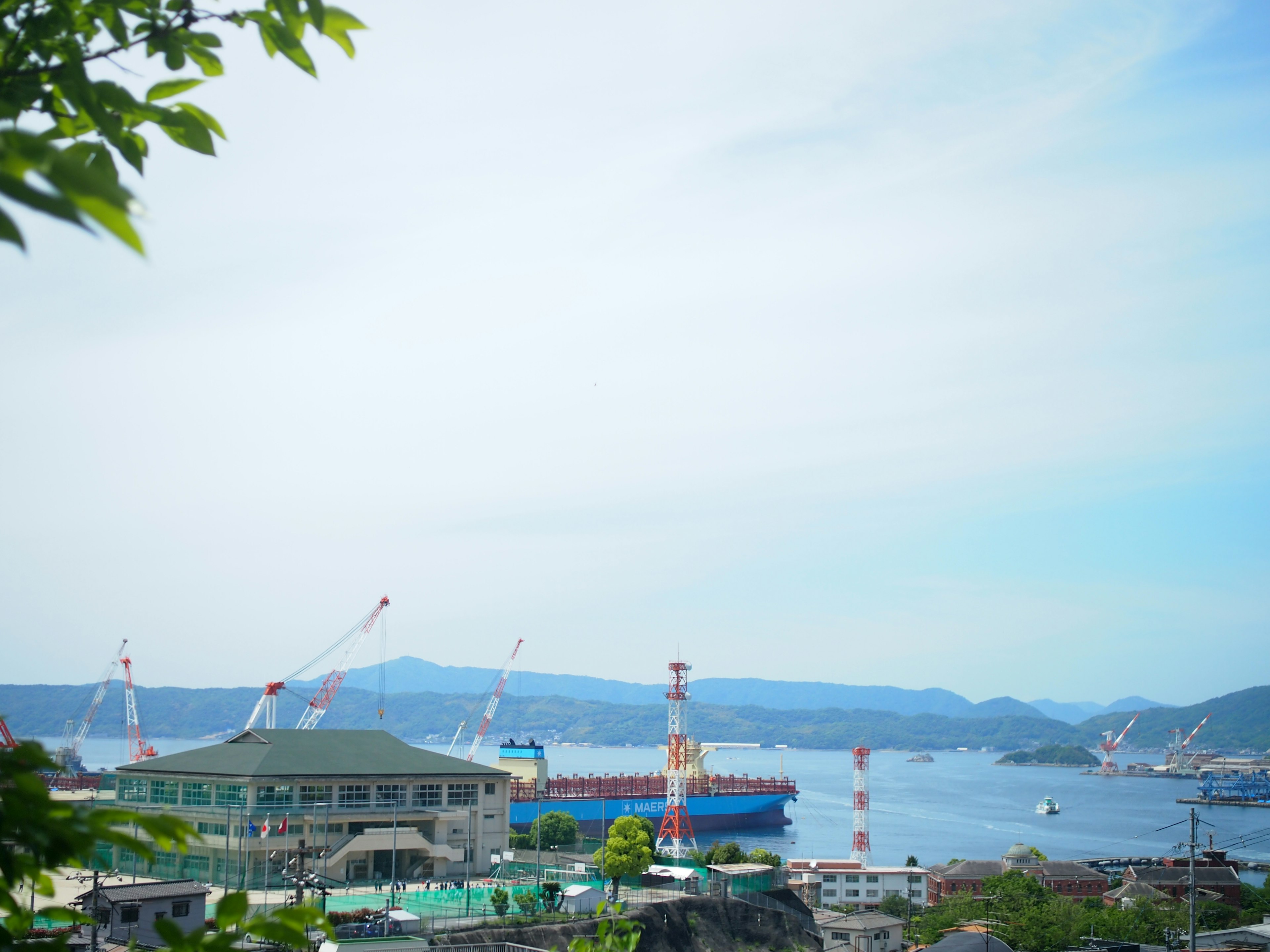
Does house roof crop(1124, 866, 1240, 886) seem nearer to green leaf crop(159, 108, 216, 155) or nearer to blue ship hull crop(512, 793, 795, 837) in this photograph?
blue ship hull crop(512, 793, 795, 837)

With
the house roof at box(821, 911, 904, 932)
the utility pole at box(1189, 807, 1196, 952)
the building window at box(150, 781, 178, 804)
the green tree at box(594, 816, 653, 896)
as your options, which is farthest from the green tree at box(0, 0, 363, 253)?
the house roof at box(821, 911, 904, 932)

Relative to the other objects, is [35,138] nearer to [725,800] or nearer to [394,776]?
[394,776]

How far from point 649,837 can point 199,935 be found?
135ft

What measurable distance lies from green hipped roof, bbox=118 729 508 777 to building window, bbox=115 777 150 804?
497 millimetres

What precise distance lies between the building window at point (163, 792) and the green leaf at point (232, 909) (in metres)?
44.3

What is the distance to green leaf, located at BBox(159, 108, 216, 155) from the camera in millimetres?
3076

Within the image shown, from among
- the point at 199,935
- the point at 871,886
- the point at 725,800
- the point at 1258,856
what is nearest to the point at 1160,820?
the point at 1258,856

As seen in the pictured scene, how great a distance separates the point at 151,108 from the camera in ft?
9.88

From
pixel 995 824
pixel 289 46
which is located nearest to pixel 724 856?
pixel 289 46

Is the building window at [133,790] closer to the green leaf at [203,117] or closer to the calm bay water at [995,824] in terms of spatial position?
the calm bay water at [995,824]

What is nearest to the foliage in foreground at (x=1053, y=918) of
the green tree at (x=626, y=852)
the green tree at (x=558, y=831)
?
the green tree at (x=626, y=852)

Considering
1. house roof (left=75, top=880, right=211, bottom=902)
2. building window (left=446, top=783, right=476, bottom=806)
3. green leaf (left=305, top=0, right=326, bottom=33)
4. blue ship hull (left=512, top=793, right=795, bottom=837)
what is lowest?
blue ship hull (left=512, top=793, right=795, bottom=837)

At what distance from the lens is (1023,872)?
2405 inches

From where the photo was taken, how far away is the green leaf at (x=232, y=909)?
2.36 meters
